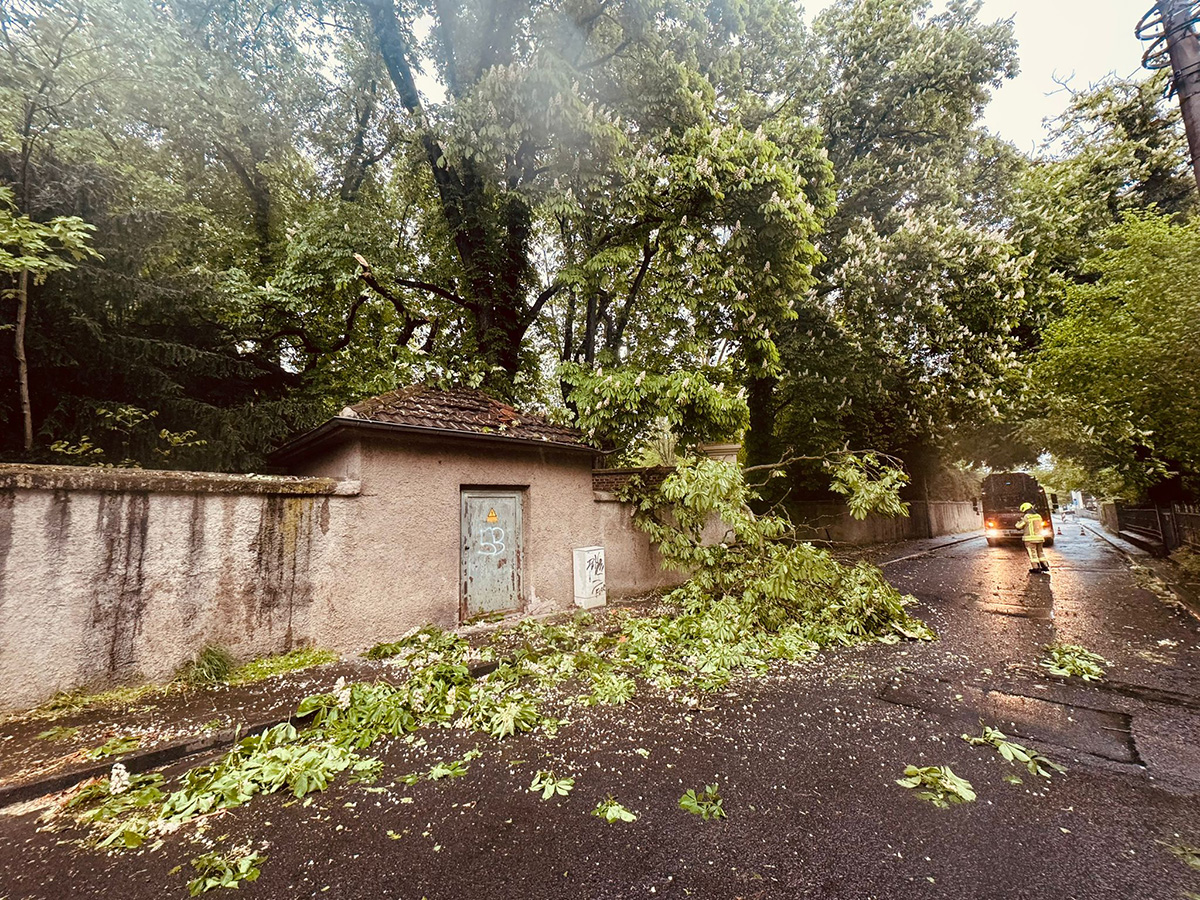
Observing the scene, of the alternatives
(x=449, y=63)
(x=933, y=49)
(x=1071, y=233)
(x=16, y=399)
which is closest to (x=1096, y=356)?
(x=1071, y=233)

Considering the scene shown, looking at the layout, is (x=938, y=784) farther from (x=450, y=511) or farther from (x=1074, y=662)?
(x=450, y=511)

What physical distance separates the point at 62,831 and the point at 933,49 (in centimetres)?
2156

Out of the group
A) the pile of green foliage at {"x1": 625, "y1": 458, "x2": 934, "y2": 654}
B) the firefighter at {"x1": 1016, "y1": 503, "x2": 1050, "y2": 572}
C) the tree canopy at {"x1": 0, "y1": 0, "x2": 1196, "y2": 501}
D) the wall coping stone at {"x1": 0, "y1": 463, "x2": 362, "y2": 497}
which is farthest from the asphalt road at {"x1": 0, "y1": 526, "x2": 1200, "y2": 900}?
the firefighter at {"x1": 1016, "y1": 503, "x2": 1050, "y2": 572}

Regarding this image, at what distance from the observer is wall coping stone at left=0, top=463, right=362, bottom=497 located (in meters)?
4.34

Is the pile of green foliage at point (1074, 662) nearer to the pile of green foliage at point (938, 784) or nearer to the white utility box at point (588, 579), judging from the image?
the pile of green foliage at point (938, 784)

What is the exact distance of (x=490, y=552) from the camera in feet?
25.2

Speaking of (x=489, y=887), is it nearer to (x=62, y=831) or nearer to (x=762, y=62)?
(x=62, y=831)

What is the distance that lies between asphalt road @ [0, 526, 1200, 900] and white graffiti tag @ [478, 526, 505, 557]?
3561 mm

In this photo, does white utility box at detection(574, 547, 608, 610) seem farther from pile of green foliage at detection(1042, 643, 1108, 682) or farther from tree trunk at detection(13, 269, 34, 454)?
tree trunk at detection(13, 269, 34, 454)

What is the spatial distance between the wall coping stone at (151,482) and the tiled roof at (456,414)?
1.02m

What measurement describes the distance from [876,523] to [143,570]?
25536mm

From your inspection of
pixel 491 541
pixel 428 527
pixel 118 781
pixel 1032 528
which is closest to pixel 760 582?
pixel 491 541

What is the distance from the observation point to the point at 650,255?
10.7 m

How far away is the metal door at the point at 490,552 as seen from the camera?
7434 millimetres
